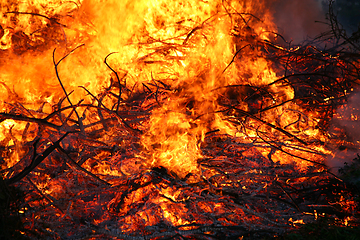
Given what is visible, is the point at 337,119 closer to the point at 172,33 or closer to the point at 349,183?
the point at 349,183

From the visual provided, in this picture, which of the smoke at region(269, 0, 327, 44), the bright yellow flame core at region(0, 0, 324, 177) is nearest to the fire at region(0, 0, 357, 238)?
the bright yellow flame core at region(0, 0, 324, 177)

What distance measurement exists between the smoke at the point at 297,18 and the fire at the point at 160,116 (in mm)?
372

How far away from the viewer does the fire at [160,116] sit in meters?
2.09

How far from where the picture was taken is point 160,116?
2756mm

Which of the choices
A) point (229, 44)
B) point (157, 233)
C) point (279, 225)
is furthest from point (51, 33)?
point (279, 225)

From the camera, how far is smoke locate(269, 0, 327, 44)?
4117mm

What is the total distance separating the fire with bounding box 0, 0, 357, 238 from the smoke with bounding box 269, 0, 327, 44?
37 centimetres

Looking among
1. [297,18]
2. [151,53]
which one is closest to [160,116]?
[151,53]

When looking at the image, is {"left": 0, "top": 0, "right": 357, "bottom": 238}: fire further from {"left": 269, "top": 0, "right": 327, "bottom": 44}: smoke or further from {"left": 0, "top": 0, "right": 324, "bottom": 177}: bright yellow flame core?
{"left": 269, "top": 0, "right": 327, "bottom": 44}: smoke

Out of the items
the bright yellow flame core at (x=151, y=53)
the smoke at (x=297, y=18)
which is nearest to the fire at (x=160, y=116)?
the bright yellow flame core at (x=151, y=53)

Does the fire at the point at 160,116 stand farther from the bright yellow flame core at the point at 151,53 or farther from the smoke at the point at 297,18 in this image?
the smoke at the point at 297,18

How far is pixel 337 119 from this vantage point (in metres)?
3.10

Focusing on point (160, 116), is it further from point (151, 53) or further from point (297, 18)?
point (297, 18)

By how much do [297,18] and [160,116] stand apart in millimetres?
3313
